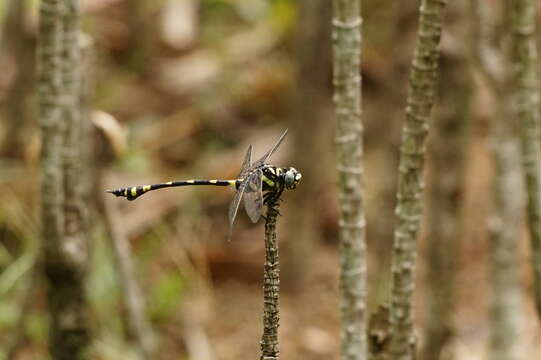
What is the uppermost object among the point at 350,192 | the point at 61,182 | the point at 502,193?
the point at 502,193

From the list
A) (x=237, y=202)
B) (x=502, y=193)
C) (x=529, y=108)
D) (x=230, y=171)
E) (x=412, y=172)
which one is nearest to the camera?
(x=237, y=202)

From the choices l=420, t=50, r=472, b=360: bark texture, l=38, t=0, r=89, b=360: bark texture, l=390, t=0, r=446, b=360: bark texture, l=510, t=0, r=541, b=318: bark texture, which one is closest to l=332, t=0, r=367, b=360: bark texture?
l=390, t=0, r=446, b=360: bark texture

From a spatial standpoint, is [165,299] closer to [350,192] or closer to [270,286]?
[350,192]

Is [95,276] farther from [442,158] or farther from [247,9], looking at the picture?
[247,9]

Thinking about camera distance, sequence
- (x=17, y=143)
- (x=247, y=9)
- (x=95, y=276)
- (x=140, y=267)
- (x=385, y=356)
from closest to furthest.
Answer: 1. (x=385, y=356)
2. (x=95, y=276)
3. (x=140, y=267)
4. (x=17, y=143)
5. (x=247, y=9)

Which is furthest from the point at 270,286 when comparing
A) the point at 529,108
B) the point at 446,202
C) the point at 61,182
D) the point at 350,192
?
the point at 446,202

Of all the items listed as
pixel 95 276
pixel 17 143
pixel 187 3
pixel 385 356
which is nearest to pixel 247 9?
pixel 187 3
